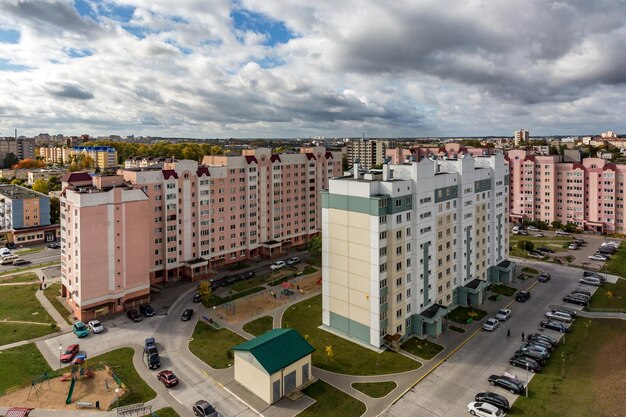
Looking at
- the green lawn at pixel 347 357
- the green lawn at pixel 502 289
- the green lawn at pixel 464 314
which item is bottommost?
the green lawn at pixel 347 357

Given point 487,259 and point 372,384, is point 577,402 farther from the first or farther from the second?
point 487,259

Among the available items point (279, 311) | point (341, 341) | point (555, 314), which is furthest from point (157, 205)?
point (555, 314)

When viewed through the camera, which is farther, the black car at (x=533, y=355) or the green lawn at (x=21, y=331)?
the green lawn at (x=21, y=331)

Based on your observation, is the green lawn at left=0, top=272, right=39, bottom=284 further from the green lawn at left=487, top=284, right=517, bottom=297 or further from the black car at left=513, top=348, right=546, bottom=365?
the green lawn at left=487, top=284, right=517, bottom=297

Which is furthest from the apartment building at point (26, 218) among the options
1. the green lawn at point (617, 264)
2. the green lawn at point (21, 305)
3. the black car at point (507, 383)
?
the green lawn at point (617, 264)

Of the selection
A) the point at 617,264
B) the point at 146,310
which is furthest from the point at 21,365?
the point at 617,264

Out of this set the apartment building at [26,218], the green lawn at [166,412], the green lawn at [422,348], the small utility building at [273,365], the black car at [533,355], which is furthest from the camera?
the apartment building at [26,218]

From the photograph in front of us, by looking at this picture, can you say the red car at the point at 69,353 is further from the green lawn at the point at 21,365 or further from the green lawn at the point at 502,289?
the green lawn at the point at 502,289
